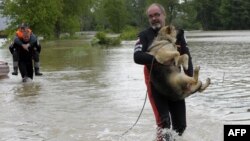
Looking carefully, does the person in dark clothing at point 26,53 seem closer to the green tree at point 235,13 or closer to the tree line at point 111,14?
the tree line at point 111,14

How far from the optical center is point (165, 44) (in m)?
6.26

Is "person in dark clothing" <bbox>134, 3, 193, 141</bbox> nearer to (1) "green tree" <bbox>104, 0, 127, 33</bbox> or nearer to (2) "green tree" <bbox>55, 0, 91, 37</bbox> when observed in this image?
(2) "green tree" <bbox>55, 0, 91, 37</bbox>

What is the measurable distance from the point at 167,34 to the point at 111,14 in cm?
9160

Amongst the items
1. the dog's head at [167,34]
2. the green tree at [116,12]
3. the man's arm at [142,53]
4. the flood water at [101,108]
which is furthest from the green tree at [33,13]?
the dog's head at [167,34]

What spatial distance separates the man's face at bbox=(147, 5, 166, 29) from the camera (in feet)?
21.1

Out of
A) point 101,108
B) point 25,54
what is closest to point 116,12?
point 25,54

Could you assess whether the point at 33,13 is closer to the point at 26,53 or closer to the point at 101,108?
the point at 26,53

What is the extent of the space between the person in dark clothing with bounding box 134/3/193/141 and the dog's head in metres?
0.15

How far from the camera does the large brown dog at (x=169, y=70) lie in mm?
6258

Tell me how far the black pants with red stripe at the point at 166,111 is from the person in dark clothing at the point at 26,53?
967cm

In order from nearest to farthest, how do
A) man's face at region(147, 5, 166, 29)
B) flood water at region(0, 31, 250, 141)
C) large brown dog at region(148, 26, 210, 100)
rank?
large brown dog at region(148, 26, 210, 100) < man's face at region(147, 5, 166, 29) < flood water at region(0, 31, 250, 141)

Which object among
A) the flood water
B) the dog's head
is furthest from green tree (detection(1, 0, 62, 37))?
the dog's head

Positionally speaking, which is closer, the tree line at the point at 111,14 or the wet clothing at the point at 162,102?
the wet clothing at the point at 162,102

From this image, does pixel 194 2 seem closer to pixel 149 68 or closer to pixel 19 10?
pixel 19 10
